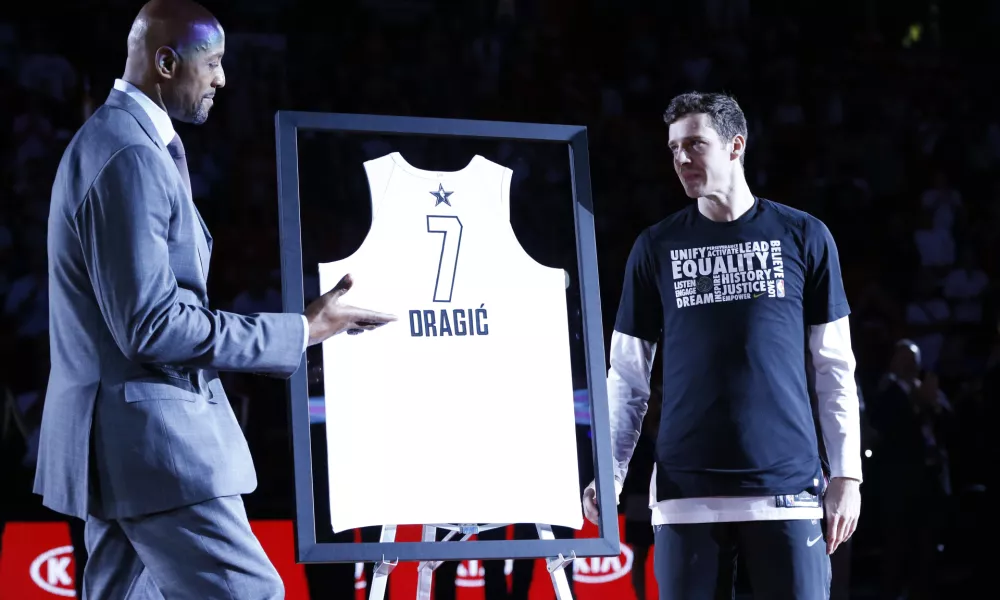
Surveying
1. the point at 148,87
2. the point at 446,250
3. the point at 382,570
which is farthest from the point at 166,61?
the point at 382,570

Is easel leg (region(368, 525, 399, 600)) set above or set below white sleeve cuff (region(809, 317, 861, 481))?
below

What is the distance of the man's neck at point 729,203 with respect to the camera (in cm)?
292

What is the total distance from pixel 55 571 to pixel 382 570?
3.17 meters

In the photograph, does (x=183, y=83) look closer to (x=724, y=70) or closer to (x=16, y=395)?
(x=16, y=395)

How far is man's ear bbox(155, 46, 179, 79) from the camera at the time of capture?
2137 millimetres

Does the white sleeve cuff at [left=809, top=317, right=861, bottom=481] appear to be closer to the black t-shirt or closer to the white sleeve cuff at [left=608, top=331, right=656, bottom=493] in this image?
the black t-shirt

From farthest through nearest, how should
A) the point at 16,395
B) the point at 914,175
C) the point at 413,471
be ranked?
the point at 914,175 < the point at 16,395 < the point at 413,471

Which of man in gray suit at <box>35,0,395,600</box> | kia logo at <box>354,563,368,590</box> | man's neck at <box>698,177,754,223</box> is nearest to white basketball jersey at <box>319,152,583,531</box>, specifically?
man's neck at <box>698,177,754,223</box>

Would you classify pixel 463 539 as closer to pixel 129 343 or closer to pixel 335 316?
pixel 335 316

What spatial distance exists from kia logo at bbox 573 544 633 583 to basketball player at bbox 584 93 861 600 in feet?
9.32

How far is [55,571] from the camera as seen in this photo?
5297mm

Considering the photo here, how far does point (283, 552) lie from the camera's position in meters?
5.37

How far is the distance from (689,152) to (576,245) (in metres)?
0.36

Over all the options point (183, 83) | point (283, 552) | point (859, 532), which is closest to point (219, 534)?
point (183, 83)
